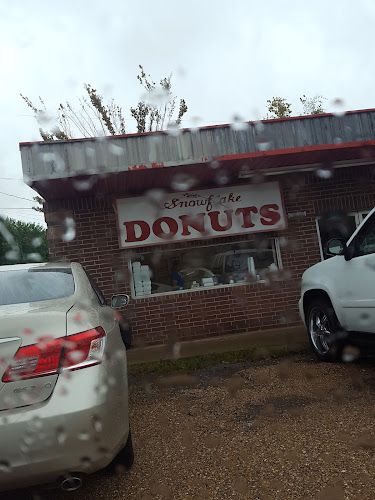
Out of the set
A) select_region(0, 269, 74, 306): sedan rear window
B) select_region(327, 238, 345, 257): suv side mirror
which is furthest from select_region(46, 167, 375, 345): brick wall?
select_region(0, 269, 74, 306): sedan rear window

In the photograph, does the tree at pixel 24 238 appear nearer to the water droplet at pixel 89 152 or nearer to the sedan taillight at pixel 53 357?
the water droplet at pixel 89 152

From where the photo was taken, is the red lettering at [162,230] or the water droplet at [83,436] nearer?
the water droplet at [83,436]

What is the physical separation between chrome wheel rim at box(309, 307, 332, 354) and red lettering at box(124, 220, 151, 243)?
358 cm

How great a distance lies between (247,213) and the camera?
28.8 feet

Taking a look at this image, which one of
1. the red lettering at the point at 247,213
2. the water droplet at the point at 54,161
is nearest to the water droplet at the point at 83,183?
the water droplet at the point at 54,161

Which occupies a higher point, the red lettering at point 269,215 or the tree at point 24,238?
the tree at point 24,238

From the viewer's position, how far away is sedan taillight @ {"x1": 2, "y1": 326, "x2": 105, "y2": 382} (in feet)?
7.98

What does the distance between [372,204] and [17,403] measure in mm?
7899

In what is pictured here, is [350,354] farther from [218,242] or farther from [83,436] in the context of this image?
[83,436]

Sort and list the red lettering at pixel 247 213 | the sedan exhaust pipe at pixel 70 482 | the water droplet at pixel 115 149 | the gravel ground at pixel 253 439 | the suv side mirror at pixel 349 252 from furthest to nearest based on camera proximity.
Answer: the red lettering at pixel 247 213, the water droplet at pixel 115 149, the suv side mirror at pixel 349 252, the gravel ground at pixel 253 439, the sedan exhaust pipe at pixel 70 482

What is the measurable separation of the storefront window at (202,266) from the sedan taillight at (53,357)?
613 centimetres

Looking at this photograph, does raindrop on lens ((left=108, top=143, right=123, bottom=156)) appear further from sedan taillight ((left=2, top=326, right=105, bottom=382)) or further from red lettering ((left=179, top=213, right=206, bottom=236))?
sedan taillight ((left=2, top=326, right=105, bottom=382))

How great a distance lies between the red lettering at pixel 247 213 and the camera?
877 centimetres

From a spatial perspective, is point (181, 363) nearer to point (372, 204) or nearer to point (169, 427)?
point (169, 427)
